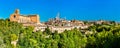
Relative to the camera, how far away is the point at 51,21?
93000 mm

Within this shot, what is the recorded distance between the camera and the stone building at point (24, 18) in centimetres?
8169

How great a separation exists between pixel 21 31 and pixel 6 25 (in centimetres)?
260

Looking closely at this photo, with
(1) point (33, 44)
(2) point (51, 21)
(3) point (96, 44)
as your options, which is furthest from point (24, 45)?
(2) point (51, 21)

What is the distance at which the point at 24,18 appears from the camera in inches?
3351

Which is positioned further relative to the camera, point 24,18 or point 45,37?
point 24,18

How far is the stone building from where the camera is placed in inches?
3216

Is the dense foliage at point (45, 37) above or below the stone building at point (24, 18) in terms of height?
below

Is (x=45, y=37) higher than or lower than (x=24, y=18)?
lower

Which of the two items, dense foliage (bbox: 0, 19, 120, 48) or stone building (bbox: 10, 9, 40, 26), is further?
stone building (bbox: 10, 9, 40, 26)

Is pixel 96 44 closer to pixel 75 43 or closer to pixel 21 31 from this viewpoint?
pixel 75 43

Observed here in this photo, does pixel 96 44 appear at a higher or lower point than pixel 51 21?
lower

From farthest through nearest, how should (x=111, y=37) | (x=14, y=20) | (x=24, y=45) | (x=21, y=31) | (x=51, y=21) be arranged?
(x=51, y=21)
(x=14, y=20)
(x=21, y=31)
(x=24, y=45)
(x=111, y=37)

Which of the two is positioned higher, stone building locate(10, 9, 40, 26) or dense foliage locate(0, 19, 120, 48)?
stone building locate(10, 9, 40, 26)

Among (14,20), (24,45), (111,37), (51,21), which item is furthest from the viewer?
(51,21)
